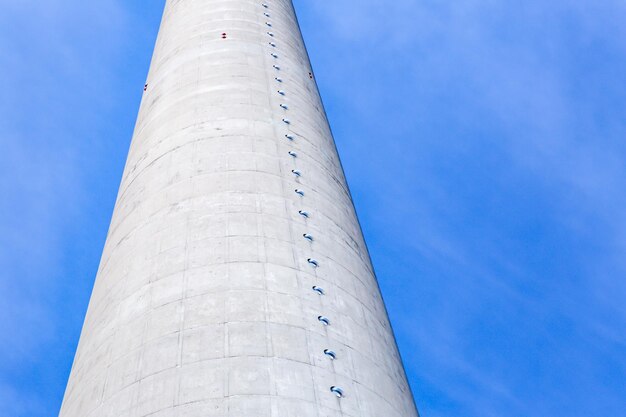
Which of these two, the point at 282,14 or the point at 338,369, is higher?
the point at 282,14

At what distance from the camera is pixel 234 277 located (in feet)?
68.4

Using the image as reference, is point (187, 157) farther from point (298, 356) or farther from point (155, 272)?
point (298, 356)

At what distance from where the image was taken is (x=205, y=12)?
128 feet

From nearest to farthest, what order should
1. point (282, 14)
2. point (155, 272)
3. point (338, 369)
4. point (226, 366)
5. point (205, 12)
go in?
point (226, 366), point (338, 369), point (155, 272), point (205, 12), point (282, 14)

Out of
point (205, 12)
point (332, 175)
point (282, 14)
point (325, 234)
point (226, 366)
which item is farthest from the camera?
point (282, 14)

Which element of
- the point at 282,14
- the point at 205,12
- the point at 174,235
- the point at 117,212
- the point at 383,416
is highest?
the point at 282,14

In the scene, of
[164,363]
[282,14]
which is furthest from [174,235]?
[282,14]

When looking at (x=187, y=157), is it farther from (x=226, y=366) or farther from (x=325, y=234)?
(x=226, y=366)

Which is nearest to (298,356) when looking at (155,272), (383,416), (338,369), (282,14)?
(338,369)

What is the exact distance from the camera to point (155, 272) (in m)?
21.8

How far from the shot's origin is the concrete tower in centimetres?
1817

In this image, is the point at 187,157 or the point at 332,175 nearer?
the point at 187,157

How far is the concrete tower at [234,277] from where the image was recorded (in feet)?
59.6

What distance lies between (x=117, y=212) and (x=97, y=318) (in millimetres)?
6057
